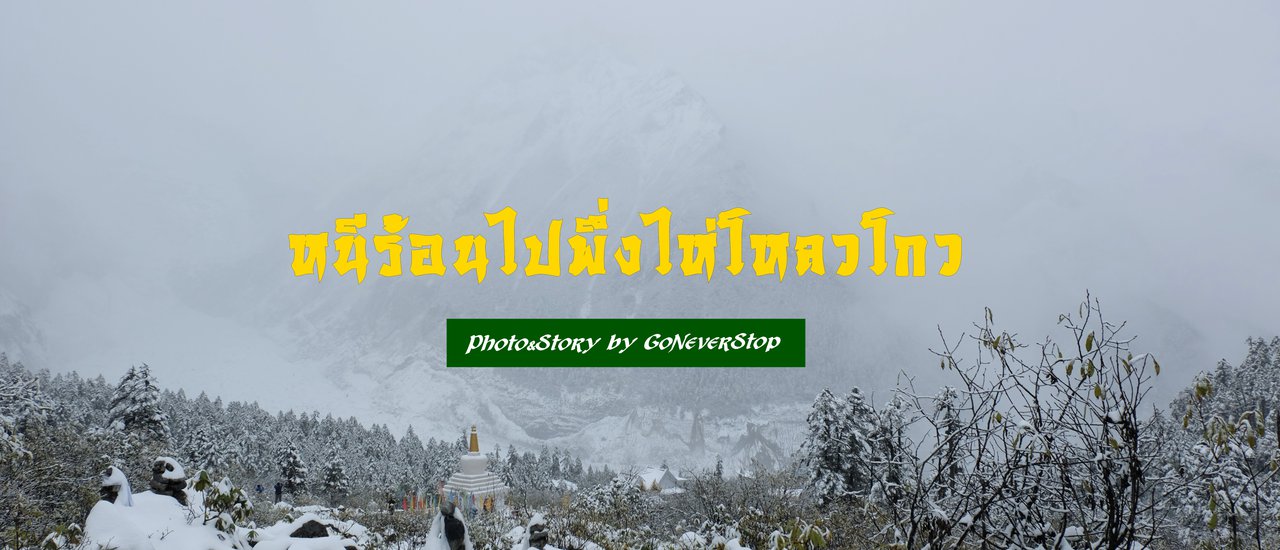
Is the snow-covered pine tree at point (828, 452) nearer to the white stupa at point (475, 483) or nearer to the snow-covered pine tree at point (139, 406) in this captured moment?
the white stupa at point (475, 483)

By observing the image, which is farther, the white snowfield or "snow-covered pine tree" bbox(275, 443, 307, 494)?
"snow-covered pine tree" bbox(275, 443, 307, 494)

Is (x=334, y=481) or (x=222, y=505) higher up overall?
(x=222, y=505)

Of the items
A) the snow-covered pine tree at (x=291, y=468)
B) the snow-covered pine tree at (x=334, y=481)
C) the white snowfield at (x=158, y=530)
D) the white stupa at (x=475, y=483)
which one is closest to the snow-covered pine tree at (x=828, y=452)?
the white snowfield at (x=158, y=530)

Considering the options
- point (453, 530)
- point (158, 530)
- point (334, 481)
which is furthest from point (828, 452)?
point (334, 481)

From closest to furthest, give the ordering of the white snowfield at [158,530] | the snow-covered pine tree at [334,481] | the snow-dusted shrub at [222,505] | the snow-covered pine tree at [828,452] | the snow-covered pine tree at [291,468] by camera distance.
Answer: the white snowfield at [158,530] < the snow-dusted shrub at [222,505] < the snow-covered pine tree at [828,452] < the snow-covered pine tree at [291,468] < the snow-covered pine tree at [334,481]

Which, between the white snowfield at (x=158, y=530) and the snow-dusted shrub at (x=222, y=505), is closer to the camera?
the white snowfield at (x=158, y=530)

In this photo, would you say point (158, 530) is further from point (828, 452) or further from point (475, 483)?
point (475, 483)

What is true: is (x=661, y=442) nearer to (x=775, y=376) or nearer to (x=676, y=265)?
(x=775, y=376)

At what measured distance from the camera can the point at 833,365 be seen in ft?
474

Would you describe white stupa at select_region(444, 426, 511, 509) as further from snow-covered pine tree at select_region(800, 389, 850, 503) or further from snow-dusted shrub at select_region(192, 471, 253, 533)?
snow-dusted shrub at select_region(192, 471, 253, 533)

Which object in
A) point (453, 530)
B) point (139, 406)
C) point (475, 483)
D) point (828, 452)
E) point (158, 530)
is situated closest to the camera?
point (158, 530)

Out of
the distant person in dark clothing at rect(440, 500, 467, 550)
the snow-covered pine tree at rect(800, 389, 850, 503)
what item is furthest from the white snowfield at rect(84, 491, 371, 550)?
the snow-covered pine tree at rect(800, 389, 850, 503)

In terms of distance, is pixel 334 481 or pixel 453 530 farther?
pixel 334 481

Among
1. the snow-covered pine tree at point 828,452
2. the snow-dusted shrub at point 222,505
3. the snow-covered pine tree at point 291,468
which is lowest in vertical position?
the snow-covered pine tree at point 291,468
